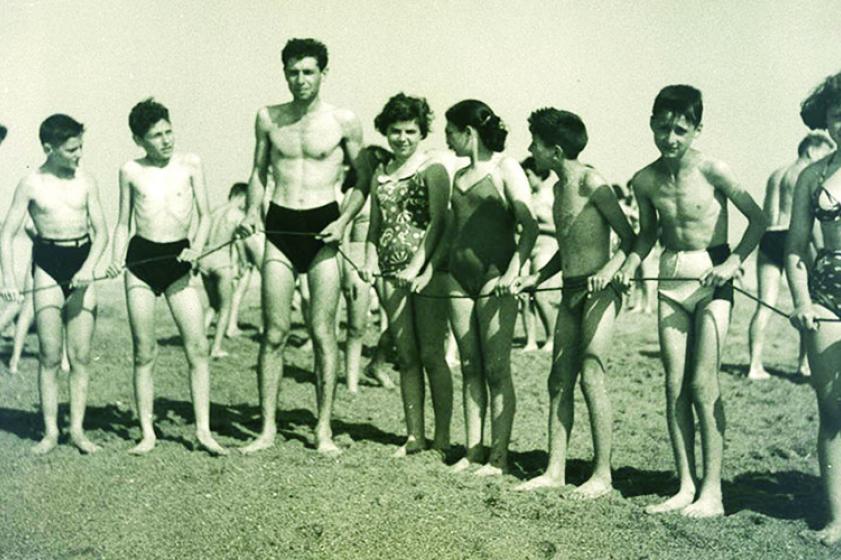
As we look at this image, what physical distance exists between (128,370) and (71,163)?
12.3 ft

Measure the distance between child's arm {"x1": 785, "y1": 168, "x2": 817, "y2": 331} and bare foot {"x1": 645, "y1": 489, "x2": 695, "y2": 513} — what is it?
45.9 inches

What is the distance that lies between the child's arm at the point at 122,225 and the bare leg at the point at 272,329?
3.14 ft

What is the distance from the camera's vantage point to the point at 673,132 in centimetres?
518

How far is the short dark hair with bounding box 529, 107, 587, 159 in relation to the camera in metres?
5.58

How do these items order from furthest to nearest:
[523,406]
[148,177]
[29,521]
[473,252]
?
[523,406], [148,177], [473,252], [29,521]

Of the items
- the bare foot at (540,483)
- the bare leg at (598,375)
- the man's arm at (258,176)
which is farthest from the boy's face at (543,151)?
the man's arm at (258,176)

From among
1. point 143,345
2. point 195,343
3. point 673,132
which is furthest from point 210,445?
point 673,132

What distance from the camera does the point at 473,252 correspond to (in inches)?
236

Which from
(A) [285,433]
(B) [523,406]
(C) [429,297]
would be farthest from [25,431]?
(B) [523,406]

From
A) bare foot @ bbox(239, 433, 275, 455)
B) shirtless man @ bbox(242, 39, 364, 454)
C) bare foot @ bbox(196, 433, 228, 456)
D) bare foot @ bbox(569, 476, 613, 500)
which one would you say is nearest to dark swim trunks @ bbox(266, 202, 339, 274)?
shirtless man @ bbox(242, 39, 364, 454)

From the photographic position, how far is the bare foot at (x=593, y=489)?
18.1 feet

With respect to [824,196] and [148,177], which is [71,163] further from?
[824,196]

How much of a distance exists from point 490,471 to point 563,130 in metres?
2.12

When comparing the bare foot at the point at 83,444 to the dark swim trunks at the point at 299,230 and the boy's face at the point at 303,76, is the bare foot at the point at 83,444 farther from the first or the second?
the boy's face at the point at 303,76
